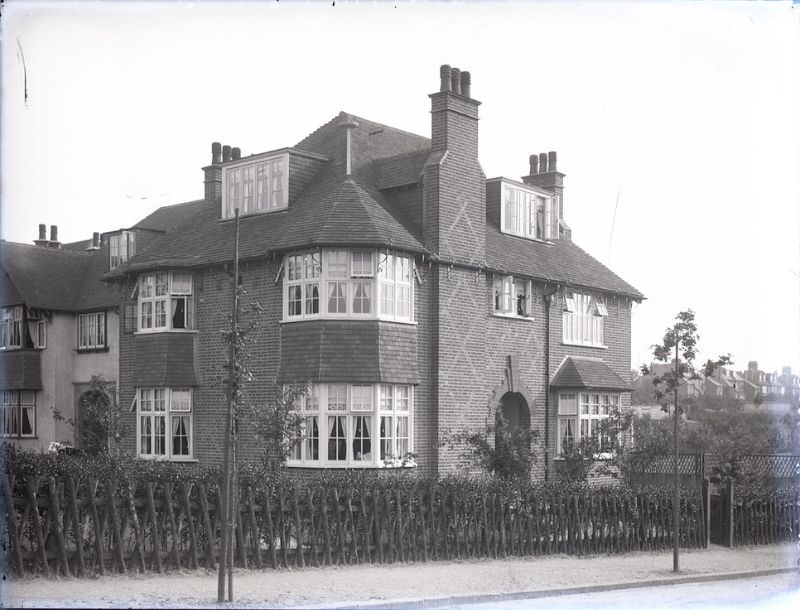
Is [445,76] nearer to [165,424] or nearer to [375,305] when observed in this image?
[375,305]

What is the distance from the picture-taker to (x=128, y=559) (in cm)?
1598

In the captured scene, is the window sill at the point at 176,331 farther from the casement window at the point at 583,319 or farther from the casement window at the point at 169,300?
the casement window at the point at 583,319

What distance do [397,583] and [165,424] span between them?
1328cm

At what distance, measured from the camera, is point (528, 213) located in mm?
31516

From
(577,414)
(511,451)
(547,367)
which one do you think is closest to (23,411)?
(547,367)

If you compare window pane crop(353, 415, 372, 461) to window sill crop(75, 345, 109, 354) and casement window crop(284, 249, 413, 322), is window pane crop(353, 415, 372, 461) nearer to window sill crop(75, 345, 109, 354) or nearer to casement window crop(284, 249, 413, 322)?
casement window crop(284, 249, 413, 322)

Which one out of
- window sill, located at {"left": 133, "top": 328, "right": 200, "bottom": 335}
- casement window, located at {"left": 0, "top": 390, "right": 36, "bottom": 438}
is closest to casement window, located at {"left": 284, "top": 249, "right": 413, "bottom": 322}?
window sill, located at {"left": 133, "top": 328, "right": 200, "bottom": 335}

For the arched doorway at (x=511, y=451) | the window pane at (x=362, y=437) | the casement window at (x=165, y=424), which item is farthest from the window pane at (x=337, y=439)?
the casement window at (x=165, y=424)

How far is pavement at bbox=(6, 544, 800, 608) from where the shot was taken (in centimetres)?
1409

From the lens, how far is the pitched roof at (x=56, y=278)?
36.2 meters

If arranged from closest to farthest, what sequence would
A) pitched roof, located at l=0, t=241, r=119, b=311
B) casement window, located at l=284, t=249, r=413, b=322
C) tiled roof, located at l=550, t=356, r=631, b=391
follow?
casement window, located at l=284, t=249, r=413, b=322
tiled roof, located at l=550, t=356, r=631, b=391
pitched roof, located at l=0, t=241, r=119, b=311

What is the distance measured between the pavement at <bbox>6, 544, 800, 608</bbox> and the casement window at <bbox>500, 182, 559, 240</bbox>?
1190 centimetres

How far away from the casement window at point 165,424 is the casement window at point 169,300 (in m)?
1.83

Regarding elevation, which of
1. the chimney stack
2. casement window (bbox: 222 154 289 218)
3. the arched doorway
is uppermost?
the chimney stack
